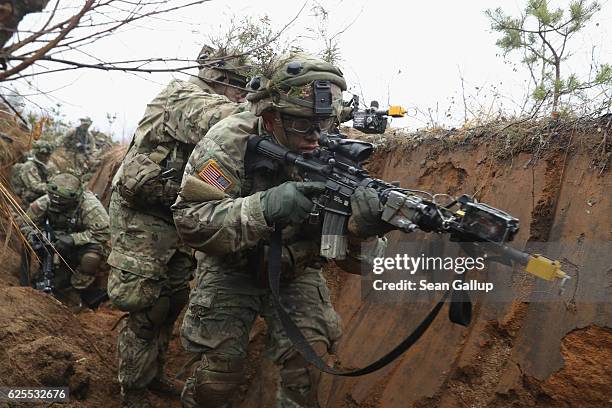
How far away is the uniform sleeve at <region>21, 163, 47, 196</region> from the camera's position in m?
9.42

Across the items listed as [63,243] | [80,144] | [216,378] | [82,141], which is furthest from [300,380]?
[82,141]

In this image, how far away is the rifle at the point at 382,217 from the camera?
7.93 ft

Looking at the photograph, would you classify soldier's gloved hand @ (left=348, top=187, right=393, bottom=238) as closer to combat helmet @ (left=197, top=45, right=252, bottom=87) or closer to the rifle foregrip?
the rifle foregrip

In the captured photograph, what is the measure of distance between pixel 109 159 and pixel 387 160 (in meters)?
6.37

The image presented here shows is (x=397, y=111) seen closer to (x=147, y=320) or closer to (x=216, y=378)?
(x=216, y=378)

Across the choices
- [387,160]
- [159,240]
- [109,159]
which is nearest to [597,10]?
[387,160]

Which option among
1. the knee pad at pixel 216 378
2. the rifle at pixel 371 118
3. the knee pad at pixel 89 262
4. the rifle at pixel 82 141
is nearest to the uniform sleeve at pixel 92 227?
the knee pad at pixel 89 262

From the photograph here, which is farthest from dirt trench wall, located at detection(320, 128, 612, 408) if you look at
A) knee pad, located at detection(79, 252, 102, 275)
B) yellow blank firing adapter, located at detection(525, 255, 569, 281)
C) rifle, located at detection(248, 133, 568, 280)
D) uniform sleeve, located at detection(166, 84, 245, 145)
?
knee pad, located at detection(79, 252, 102, 275)

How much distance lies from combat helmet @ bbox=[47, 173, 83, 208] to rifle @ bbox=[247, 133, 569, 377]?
451cm

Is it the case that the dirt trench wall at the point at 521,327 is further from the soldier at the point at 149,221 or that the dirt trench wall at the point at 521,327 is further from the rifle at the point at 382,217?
the soldier at the point at 149,221

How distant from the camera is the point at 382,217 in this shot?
273cm

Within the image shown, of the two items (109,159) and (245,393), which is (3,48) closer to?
(245,393)

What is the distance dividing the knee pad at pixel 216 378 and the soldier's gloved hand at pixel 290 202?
90 centimetres

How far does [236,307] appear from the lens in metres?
3.43
